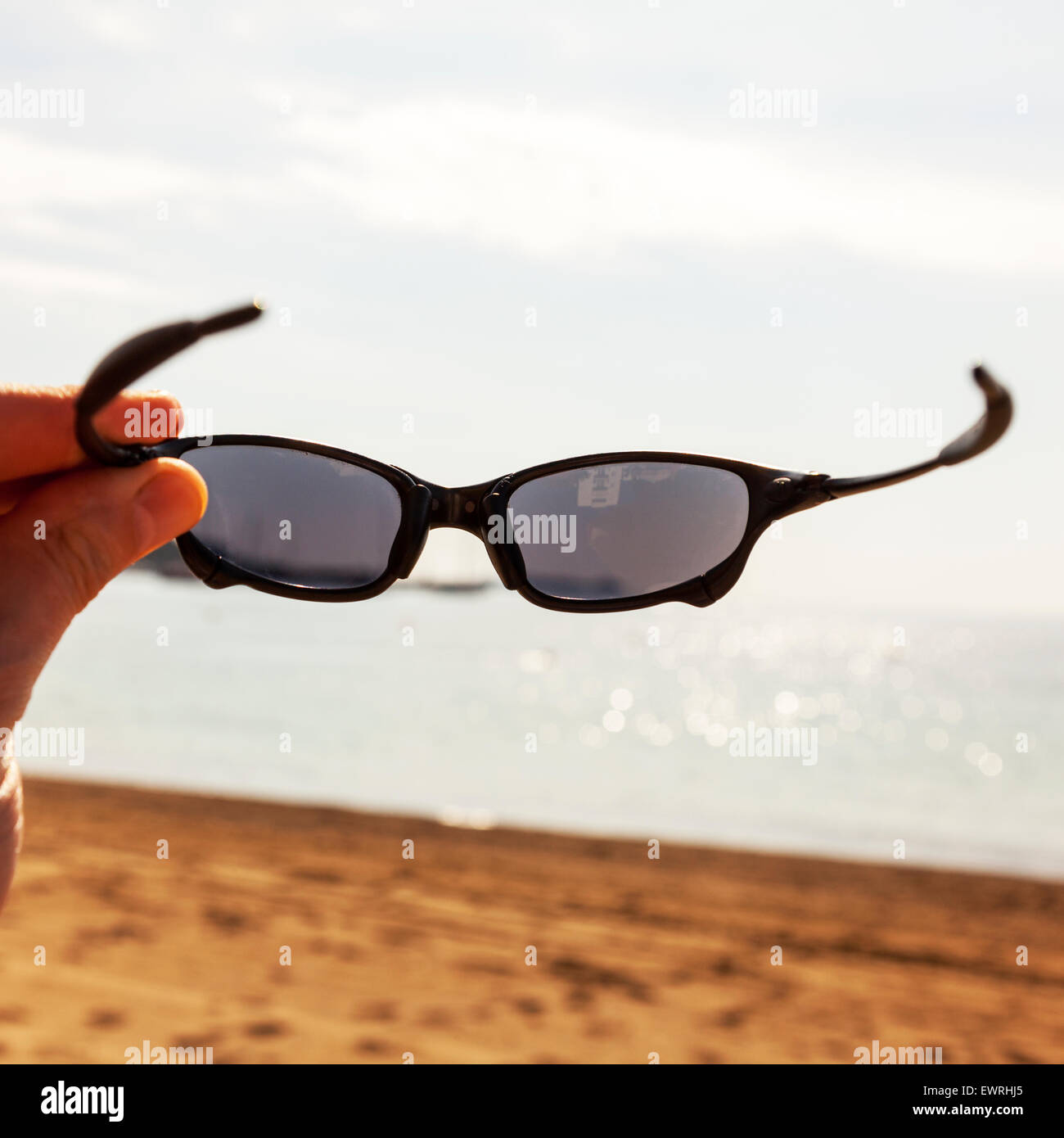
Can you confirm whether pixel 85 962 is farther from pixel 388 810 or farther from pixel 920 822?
pixel 920 822

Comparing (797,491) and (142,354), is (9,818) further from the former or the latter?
(797,491)

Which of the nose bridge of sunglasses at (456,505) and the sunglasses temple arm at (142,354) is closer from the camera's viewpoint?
the sunglasses temple arm at (142,354)

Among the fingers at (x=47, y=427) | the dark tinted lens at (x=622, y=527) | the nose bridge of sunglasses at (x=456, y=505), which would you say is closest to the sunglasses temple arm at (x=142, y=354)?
the fingers at (x=47, y=427)

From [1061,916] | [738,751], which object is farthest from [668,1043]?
[738,751]

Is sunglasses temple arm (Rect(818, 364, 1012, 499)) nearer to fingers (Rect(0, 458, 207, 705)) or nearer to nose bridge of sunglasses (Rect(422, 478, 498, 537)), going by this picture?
nose bridge of sunglasses (Rect(422, 478, 498, 537))

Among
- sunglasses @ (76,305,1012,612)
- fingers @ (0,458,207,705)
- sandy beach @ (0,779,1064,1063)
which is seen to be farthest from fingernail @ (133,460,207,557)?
sandy beach @ (0,779,1064,1063)

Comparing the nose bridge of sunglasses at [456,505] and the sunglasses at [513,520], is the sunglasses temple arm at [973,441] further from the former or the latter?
the nose bridge of sunglasses at [456,505]
